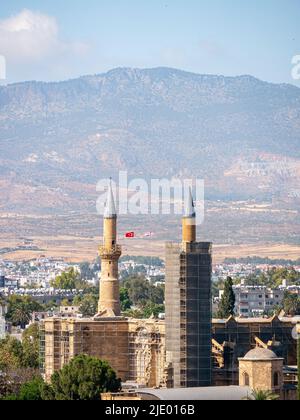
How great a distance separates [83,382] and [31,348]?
82.9ft

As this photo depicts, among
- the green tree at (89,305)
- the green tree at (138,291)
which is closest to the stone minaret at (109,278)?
→ the green tree at (89,305)

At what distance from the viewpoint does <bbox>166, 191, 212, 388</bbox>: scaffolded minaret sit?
63.1 meters

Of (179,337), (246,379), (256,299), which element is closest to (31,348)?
(179,337)

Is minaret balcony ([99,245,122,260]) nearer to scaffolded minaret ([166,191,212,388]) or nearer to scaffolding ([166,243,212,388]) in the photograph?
scaffolded minaret ([166,191,212,388])

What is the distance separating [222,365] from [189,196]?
7.00 metres

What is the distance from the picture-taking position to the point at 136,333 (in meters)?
69.0

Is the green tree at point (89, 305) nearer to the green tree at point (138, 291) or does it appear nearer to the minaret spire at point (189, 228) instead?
the green tree at point (138, 291)

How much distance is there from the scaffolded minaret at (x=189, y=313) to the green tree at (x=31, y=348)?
14.3m

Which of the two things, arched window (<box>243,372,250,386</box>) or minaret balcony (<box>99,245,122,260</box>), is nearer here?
arched window (<box>243,372,250,386</box>)

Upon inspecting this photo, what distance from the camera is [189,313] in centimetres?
6400

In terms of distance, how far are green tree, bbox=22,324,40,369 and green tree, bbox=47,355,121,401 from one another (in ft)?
62.2

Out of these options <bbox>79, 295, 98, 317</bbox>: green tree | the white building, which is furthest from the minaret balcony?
the white building
